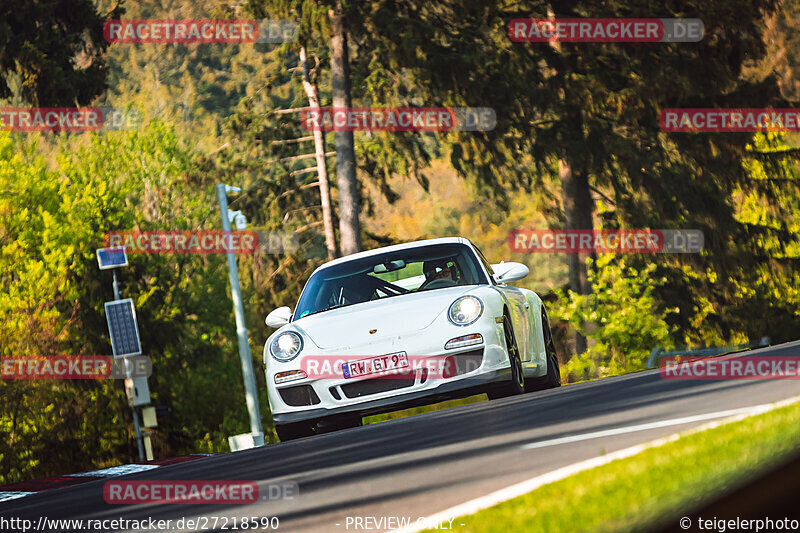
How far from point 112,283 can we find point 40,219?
139 inches

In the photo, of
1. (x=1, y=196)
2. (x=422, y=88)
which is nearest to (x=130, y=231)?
(x=1, y=196)

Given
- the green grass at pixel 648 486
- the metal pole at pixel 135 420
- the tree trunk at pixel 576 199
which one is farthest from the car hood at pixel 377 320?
the metal pole at pixel 135 420

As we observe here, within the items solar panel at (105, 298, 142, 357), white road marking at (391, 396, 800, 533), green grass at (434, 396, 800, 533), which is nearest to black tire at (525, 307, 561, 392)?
white road marking at (391, 396, 800, 533)

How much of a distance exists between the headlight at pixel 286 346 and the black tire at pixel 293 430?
0.62 metres

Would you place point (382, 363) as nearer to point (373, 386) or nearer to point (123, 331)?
point (373, 386)

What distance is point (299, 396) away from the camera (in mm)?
9164

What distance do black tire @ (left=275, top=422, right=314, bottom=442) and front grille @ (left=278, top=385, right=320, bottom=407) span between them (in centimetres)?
34

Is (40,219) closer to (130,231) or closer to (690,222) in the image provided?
(130,231)

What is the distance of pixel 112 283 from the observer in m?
44.4

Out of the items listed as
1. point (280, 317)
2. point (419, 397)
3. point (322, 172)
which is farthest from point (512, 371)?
point (322, 172)

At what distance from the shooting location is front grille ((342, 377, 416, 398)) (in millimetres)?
8891

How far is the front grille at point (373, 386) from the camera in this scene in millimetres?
8891

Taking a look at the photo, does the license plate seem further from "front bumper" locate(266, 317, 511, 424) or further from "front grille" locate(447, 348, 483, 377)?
"front grille" locate(447, 348, 483, 377)

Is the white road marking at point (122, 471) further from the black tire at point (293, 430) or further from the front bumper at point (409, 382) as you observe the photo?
the front bumper at point (409, 382)
